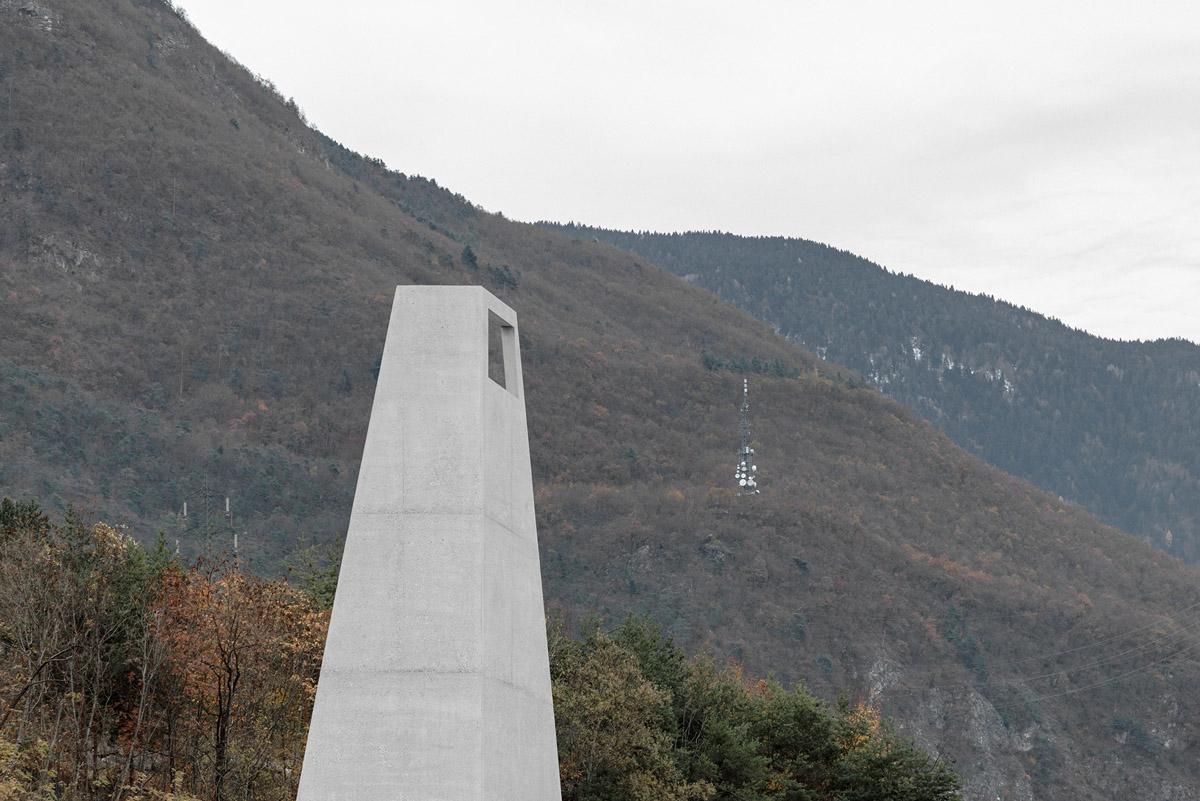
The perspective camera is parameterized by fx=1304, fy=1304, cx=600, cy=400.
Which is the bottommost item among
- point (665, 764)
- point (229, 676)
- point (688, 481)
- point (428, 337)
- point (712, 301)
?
point (665, 764)

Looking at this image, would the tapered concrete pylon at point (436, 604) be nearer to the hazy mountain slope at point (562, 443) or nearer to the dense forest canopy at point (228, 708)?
the dense forest canopy at point (228, 708)

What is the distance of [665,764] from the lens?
2959 centimetres

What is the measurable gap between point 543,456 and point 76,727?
72.1 metres

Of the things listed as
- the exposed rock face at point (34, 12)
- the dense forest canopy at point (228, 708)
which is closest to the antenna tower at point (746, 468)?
the dense forest canopy at point (228, 708)

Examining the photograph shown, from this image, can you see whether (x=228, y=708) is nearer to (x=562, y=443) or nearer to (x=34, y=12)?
(x=562, y=443)

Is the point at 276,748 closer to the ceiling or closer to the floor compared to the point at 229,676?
closer to the floor

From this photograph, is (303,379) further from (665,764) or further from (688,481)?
(665,764)

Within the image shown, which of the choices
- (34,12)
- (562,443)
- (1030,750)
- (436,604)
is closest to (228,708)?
(436,604)

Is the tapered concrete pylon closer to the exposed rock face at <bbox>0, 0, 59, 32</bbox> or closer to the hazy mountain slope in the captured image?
the hazy mountain slope

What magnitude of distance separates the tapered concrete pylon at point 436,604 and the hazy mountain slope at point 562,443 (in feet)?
170

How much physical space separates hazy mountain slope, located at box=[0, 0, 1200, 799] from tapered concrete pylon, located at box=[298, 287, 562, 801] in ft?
170

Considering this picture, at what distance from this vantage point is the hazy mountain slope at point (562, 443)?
7744 cm

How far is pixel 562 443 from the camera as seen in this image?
96625mm

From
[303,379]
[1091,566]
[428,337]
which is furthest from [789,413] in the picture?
[428,337]
